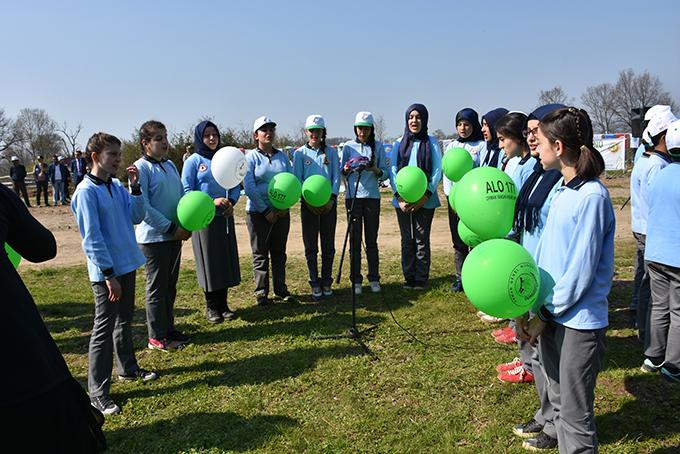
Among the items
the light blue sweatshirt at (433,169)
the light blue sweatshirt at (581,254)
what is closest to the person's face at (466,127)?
the light blue sweatshirt at (433,169)

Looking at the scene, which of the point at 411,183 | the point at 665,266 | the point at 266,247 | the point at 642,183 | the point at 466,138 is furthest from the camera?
the point at 466,138

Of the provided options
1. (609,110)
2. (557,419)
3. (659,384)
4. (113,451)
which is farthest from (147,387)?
(609,110)

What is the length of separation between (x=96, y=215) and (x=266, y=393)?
2.00 metres

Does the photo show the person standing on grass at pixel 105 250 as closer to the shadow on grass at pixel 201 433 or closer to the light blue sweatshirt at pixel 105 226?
the light blue sweatshirt at pixel 105 226

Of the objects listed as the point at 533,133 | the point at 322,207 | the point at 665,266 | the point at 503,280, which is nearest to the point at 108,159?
the point at 322,207

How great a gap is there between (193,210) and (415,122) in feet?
10.7

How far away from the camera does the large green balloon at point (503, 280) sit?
8.01 feet

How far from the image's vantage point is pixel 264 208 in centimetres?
587

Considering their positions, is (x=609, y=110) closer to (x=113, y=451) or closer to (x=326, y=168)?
(x=326, y=168)

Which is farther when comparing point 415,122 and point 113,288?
point 415,122

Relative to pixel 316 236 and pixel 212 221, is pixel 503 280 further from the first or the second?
pixel 316 236

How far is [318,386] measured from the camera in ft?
13.3

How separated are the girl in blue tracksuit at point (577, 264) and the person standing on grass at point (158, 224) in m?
3.54

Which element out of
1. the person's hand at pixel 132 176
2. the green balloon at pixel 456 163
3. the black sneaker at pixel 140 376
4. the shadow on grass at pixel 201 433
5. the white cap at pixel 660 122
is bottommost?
the shadow on grass at pixel 201 433
